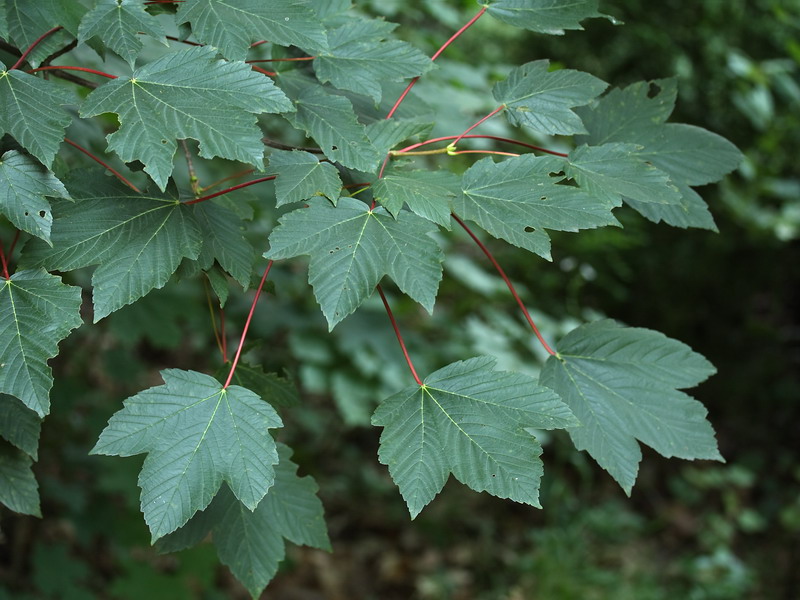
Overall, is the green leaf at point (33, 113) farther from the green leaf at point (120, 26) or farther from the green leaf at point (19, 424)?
the green leaf at point (19, 424)

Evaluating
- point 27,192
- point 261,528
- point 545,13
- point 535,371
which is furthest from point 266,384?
point 535,371

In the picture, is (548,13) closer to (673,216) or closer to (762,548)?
(673,216)

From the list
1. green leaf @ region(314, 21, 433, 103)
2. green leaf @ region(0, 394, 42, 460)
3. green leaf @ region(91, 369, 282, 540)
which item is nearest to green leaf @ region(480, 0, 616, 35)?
green leaf @ region(314, 21, 433, 103)

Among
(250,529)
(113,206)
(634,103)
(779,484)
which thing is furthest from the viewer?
(779,484)

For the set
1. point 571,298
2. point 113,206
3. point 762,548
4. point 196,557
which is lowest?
point 762,548

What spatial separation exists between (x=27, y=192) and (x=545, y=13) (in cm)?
75

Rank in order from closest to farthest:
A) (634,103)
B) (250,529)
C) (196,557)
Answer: (250,529), (634,103), (196,557)

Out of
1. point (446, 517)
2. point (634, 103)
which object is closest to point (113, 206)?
point (634, 103)

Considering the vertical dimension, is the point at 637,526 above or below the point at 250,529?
below

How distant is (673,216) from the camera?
1142 millimetres

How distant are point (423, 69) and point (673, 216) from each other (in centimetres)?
45

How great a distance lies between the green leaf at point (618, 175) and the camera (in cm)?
98

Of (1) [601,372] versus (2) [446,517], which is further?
(2) [446,517]

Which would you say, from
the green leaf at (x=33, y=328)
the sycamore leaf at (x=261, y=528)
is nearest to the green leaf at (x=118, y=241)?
the green leaf at (x=33, y=328)
